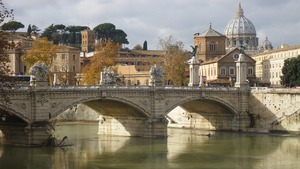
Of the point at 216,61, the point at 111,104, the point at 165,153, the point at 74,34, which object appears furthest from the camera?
the point at 74,34

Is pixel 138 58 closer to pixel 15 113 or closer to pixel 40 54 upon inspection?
pixel 40 54

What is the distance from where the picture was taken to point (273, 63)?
11362 cm

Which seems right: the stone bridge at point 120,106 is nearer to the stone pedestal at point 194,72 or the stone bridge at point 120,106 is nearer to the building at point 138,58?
the stone pedestal at point 194,72

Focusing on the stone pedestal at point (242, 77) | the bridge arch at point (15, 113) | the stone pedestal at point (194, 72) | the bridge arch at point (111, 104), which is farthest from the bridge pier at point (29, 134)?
the stone pedestal at point (242, 77)

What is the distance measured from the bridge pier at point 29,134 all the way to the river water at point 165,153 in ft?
2.28

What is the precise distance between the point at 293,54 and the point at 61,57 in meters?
38.6

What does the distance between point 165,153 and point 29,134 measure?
1000cm

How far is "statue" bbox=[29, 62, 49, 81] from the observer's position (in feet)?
150

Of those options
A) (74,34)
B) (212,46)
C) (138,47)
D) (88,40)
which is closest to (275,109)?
(212,46)

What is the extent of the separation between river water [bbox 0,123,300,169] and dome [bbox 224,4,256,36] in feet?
387

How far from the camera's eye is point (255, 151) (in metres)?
47.0

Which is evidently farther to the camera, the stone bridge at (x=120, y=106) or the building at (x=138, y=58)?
the building at (x=138, y=58)

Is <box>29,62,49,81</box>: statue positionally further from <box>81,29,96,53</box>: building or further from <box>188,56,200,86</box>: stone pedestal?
<box>81,29,96,53</box>: building

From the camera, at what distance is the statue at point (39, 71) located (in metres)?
45.7
